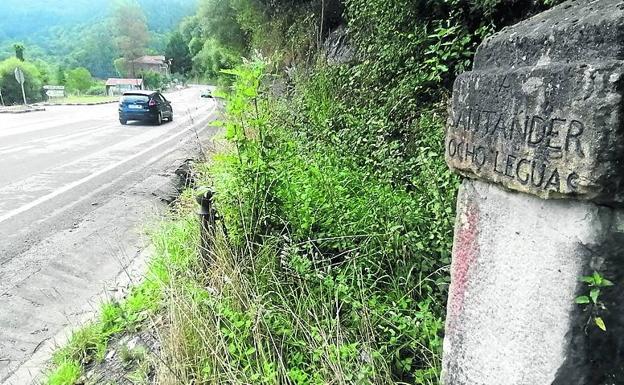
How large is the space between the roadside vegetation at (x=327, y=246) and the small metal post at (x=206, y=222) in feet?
0.16

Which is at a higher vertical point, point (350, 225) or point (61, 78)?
point (61, 78)

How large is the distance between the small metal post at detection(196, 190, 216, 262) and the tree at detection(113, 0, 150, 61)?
103 m

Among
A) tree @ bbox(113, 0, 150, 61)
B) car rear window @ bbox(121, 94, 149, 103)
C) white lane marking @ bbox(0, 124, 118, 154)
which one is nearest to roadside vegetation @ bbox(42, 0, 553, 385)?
white lane marking @ bbox(0, 124, 118, 154)

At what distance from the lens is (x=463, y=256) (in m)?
1.48

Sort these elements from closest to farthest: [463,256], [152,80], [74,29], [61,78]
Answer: [463,256] < [61,78] < [152,80] < [74,29]

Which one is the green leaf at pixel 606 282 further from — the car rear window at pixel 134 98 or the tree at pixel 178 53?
the tree at pixel 178 53

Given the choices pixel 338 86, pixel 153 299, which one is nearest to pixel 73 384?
pixel 153 299

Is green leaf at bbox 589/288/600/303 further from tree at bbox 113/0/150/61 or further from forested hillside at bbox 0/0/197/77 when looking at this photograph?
tree at bbox 113/0/150/61

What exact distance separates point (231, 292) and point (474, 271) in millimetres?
1674

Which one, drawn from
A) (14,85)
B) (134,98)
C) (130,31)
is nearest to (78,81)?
(14,85)

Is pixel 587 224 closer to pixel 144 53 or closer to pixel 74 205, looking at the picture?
pixel 74 205

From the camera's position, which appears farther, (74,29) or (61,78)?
(74,29)

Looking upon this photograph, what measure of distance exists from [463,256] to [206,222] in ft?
7.01

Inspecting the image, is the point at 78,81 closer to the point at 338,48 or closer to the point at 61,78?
the point at 61,78
